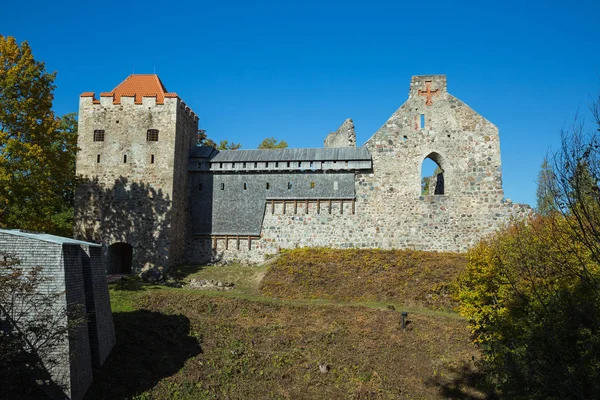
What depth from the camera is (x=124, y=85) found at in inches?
1038

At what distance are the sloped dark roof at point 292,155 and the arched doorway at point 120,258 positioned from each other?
7014 millimetres

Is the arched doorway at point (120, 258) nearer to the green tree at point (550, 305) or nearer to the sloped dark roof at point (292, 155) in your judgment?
the sloped dark roof at point (292, 155)

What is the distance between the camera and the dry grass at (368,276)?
20.4m

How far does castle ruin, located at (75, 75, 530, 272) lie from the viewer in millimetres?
24609

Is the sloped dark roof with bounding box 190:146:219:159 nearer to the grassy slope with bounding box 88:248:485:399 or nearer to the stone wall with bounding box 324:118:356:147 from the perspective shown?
the stone wall with bounding box 324:118:356:147

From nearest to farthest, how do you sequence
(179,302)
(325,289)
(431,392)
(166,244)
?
(431,392), (179,302), (325,289), (166,244)

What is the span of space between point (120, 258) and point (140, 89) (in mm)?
10173

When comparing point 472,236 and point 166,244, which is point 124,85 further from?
point 472,236

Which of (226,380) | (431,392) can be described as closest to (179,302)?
(226,380)

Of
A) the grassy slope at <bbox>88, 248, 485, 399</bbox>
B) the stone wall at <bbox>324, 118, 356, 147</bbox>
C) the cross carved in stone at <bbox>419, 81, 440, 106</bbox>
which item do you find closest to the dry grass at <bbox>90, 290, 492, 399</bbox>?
the grassy slope at <bbox>88, 248, 485, 399</bbox>

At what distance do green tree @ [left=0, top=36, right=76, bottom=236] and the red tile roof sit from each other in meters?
5.68

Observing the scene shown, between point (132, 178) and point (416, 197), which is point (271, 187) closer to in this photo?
point (132, 178)

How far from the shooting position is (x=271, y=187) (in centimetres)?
2678

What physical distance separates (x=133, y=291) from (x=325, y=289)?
29.3 ft
